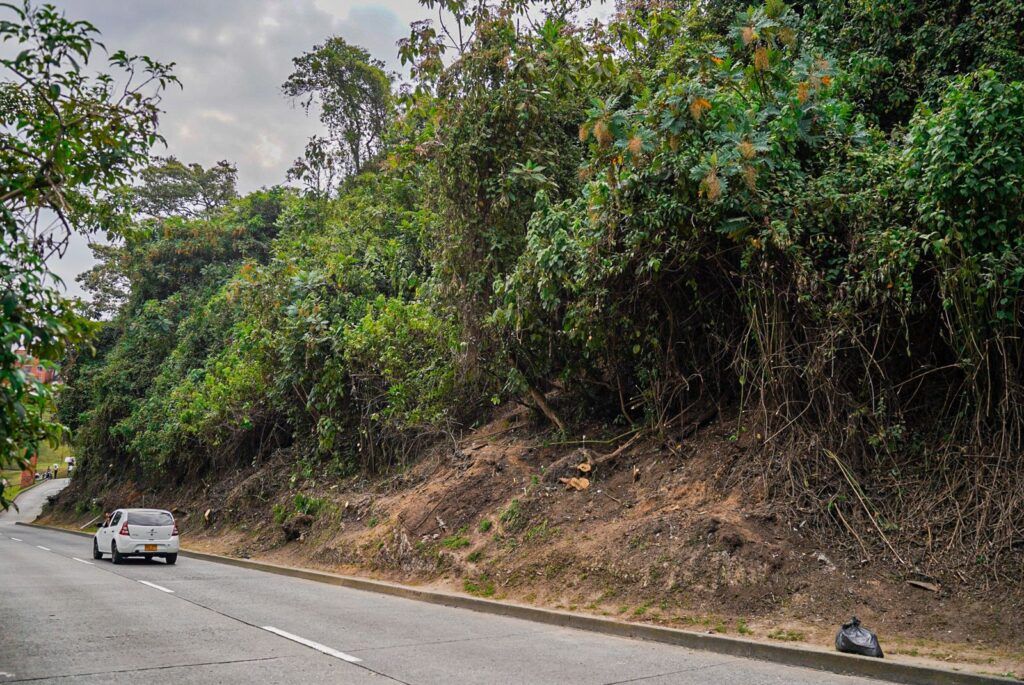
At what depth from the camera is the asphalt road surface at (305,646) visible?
718 centimetres

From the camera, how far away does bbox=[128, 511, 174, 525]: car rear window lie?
2083 cm

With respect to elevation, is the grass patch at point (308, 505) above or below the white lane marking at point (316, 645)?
above

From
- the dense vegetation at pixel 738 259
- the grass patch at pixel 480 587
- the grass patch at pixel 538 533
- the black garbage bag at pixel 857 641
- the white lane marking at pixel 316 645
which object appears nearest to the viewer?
the black garbage bag at pixel 857 641

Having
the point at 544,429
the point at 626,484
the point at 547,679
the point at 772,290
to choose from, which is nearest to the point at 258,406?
the point at 544,429

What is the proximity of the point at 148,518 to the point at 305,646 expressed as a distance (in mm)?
14419

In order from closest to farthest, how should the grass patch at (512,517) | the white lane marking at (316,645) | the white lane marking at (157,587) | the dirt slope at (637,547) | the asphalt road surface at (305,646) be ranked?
1. the asphalt road surface at (305,646)
2. the white lane marking at (316,645)
3. the dirt slope at (637,547)
4. the white lane marking at (157,587)
5. the grass patch at (512,517)

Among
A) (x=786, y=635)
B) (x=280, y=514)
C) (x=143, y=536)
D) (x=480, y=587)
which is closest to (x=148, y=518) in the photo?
(x=143, y=536)

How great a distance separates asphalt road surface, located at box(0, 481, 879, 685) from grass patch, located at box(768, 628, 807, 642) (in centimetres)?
63

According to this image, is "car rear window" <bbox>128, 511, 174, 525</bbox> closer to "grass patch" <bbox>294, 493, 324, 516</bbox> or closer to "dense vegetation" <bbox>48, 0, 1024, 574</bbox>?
"grass patch" <bbox>294, 493, 324, 516</bbox>

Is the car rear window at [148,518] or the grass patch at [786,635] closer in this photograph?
the grass patch at [786,635]

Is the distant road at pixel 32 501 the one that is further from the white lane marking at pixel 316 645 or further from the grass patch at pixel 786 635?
the grass patch at pixel 786 635

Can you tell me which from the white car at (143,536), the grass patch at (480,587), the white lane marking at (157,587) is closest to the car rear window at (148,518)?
the white car at (143,536)

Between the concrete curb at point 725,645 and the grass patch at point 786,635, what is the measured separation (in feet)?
1.40

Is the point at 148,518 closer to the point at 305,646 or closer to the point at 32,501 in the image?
the point at 305,646
